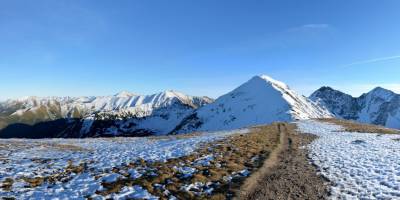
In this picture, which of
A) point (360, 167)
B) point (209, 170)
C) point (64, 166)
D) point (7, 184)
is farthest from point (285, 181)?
point (7, 184)

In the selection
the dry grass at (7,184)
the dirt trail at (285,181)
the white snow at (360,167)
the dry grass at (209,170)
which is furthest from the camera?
the dry grass at (7,184)

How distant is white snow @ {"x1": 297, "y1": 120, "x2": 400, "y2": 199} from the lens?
52.6 feet

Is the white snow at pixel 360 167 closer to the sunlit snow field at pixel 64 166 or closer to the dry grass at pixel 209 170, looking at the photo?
the dry grass at pixel 209 170

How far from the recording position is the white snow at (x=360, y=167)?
16.0 meters

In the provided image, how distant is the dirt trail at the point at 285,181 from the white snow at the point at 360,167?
29.6 inches

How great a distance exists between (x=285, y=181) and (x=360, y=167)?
19.3 ft

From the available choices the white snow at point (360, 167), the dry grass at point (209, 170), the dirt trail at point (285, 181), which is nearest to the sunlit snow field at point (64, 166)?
the dry grass at point (209, 170)

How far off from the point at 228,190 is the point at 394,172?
33.8ft

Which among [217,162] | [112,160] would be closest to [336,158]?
[217,162]

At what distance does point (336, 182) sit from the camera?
17.6 metres

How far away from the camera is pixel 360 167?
20.8 metres

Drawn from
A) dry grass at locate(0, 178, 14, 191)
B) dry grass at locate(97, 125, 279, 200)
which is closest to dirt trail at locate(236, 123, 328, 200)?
dry grass at locate(97, 125, 279, 200)

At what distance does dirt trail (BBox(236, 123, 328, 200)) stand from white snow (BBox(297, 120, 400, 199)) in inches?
29.6

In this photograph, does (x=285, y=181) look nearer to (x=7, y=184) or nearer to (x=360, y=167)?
(x=360, y=167)
